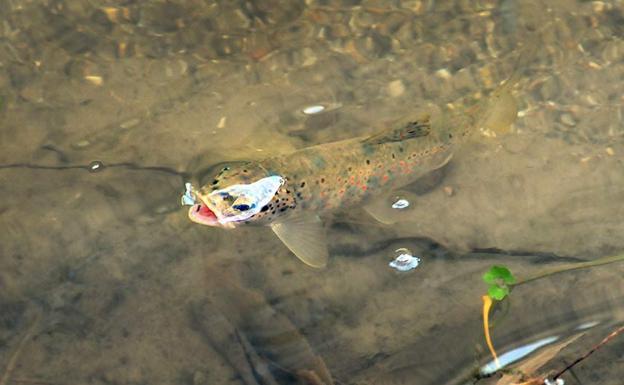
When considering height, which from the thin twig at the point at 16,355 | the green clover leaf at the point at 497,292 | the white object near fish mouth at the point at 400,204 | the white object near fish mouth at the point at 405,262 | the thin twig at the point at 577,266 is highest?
the white object near fish mouth at the point at 400,204

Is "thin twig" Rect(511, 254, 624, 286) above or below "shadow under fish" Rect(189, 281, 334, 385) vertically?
above

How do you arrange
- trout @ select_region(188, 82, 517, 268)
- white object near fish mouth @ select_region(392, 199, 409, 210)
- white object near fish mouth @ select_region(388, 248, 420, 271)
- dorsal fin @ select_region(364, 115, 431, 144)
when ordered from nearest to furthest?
trout @ select_region(188, 82, 517, 268), white object near fish mouth @ select_region(388, 248, 420, 271), dorsal fin @ select_region(364, 115, 431, 144), white object near fish mouth @ select_region(392, 199, 409, 210)

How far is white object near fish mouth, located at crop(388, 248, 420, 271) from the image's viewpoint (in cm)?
490

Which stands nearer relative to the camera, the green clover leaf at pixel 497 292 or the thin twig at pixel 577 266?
the green clover leaf at pixel 497 292

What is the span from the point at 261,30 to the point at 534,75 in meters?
2.54

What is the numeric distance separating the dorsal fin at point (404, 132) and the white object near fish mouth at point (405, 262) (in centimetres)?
86

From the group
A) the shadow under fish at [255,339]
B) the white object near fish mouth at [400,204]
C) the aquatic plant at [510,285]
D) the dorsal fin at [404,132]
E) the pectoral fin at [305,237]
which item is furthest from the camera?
Result: the white object near fish mouth at [400,204]

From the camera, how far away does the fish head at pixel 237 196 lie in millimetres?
4488

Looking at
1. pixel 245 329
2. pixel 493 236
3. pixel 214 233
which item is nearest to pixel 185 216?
pixel 214 233

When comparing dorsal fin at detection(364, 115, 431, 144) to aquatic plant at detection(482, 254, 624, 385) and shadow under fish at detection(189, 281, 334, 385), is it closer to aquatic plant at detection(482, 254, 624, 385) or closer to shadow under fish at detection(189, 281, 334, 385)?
aquatic plant at detection(482, 254, 624, 385)

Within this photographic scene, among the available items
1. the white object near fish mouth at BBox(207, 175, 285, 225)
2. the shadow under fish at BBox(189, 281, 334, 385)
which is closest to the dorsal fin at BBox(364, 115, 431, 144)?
the white object near fish mouth at BBox(207, 175, 285, 225)

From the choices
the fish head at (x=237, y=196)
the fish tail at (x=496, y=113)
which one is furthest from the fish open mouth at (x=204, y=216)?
the fish tail at (x=496, y=113)

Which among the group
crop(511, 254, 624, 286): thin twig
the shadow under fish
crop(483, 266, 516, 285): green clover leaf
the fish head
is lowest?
the shadow under fish

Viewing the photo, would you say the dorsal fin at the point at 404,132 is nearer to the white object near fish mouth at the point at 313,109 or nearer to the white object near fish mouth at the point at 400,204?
the white object near fish mouth at the point at 400,204
